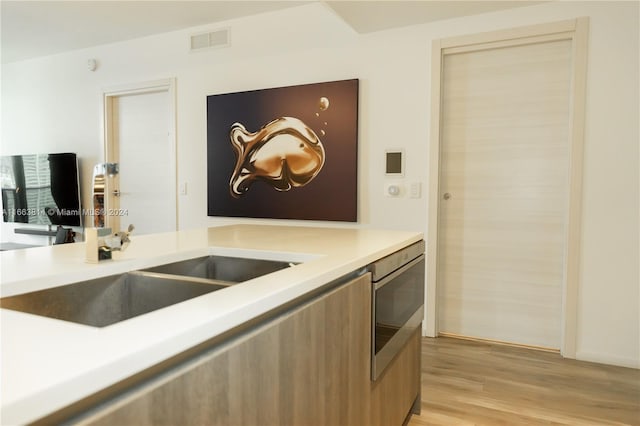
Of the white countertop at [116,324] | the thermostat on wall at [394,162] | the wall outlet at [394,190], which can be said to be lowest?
the white countertop at [116,324]

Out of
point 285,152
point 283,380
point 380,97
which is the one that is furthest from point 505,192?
point 283,380

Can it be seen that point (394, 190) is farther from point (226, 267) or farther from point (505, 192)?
point (226, 267)

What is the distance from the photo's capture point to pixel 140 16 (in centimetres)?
380

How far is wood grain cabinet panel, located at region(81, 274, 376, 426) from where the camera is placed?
0.63 metres

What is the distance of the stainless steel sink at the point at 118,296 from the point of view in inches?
45.3

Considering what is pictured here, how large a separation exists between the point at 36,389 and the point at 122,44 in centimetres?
476

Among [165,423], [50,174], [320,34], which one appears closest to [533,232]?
[320,34]

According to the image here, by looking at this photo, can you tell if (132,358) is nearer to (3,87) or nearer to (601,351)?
(601,351)

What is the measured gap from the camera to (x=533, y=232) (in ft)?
→ 10.2

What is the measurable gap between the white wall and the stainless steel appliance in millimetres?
1389

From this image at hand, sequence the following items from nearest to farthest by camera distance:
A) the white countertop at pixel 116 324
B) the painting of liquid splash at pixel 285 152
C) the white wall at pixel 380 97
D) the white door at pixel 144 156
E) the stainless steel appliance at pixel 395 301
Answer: the white countertop at pixel 116 324
the stainless steel appliance at pixel 395 301
the white wall at pixel 380 97
the painting of liquid splash at pixel 285 152
the white door at pixel 144 156

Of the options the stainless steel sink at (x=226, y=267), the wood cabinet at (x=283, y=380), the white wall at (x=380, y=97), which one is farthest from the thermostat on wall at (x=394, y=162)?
the stainless steel sink at (x=226, y=267)

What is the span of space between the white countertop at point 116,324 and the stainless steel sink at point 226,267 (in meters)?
0.03

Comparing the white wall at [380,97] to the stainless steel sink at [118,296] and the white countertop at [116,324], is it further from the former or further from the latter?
the stainless steel sink at [118,296]
